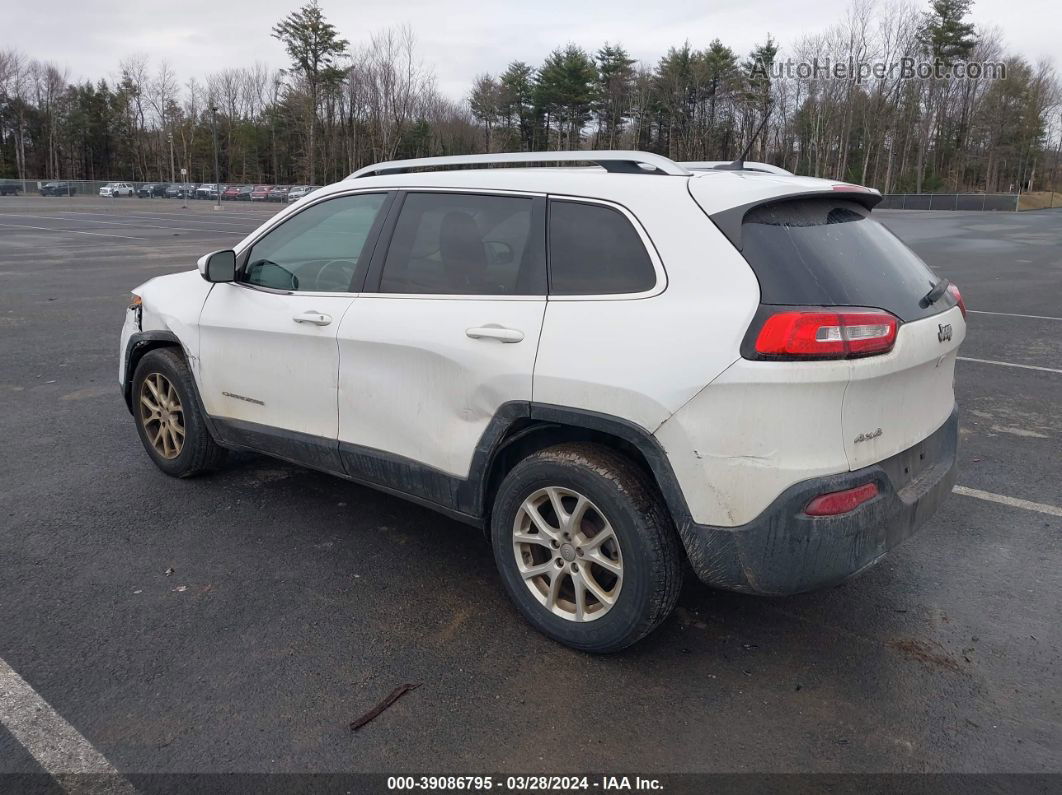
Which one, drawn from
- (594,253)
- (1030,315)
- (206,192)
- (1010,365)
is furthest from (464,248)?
(206,192)

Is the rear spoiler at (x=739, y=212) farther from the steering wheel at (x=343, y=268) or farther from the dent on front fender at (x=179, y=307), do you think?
the dent on front fender at (x=179, y=307)

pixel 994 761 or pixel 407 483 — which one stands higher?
pixel 407 483

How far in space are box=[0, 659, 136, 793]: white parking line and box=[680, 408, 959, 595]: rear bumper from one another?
1930 millimetres

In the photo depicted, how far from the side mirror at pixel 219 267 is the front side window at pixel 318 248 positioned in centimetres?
9

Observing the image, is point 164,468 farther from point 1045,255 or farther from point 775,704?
point 1045,255

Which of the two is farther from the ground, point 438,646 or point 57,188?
point 57,188

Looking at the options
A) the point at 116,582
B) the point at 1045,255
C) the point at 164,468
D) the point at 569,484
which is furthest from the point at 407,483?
the point at 1045,255

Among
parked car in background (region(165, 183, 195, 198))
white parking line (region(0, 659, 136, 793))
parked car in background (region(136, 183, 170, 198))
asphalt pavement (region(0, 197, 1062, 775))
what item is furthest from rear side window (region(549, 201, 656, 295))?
parked car in background (region(136, 183, 170, 198))

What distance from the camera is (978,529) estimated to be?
4324mm

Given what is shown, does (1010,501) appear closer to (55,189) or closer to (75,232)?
(75,232)

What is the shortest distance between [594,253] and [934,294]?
137cm

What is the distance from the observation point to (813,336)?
2.68 m

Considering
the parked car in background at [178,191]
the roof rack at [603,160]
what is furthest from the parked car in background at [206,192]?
the roof rack at [603,160]

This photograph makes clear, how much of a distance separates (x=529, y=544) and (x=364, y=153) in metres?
85.8
